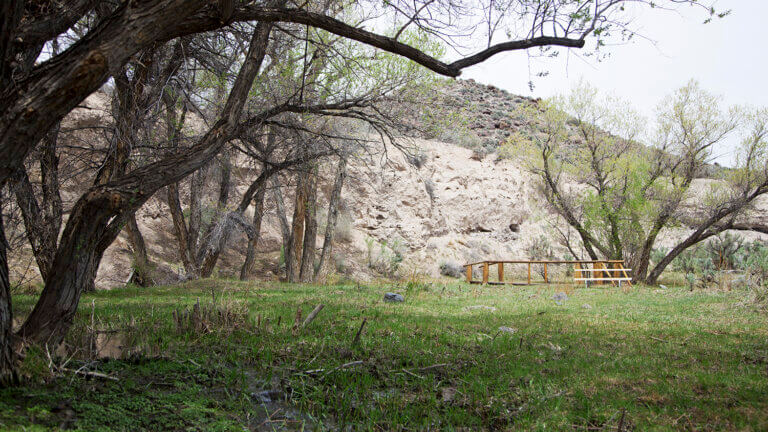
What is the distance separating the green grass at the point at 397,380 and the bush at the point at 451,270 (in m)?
17.3

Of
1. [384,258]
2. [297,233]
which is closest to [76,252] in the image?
[297,233]

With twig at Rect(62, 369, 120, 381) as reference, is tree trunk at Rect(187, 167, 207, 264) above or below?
above

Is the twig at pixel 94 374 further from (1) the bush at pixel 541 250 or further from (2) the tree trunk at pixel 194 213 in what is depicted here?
(1) the bush at pixel 541 250

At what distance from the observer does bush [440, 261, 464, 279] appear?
23.6 m

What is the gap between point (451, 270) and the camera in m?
23.7

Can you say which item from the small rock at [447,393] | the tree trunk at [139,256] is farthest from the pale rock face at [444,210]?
→ the small rock at [447,393]

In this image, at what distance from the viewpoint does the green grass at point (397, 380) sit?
276 centimetres

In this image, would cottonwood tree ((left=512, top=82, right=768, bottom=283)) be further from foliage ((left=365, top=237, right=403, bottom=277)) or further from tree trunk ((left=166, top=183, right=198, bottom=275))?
tree trunk ((left=166, top=183, right=198, bottom=275))

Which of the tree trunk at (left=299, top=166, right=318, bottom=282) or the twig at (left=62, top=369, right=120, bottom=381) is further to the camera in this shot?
the tree trunk at (left=299, top=166, right=318, bottom=282)

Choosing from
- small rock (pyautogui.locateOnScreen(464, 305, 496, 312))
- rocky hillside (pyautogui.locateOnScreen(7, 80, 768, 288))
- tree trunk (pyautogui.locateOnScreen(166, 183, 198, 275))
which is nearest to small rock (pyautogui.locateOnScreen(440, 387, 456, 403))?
small rock (pyautogui.locateOnScreen(464, 305, 496, 312))

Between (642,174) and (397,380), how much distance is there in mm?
19126

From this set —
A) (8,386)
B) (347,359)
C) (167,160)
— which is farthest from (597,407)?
(167,160)

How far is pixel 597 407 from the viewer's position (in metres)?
3.13

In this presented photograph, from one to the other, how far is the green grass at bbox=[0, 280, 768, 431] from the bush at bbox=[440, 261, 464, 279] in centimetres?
1728
